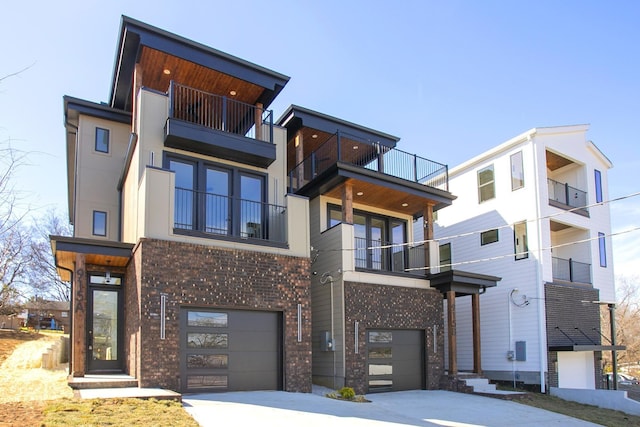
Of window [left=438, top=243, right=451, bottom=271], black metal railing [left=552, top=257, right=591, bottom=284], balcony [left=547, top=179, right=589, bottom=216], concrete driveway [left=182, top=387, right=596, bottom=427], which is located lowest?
concrete driveway [left=182, top=387, right=596, bottom=427]

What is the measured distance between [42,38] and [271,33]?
8.28 metres

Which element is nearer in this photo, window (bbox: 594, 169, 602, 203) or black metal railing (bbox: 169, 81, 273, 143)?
black metal railing (bbox: 169, 81, 273, 143)

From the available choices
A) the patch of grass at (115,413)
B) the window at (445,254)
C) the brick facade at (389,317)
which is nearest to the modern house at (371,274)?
the brick facade at (389,317)

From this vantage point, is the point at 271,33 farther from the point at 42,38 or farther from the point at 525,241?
the point at 525,241

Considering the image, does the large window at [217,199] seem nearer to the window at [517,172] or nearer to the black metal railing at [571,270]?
the window at [517,172]

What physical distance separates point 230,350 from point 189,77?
292 inches

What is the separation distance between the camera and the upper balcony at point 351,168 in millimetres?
16828

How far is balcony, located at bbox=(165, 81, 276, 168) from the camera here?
544 inches

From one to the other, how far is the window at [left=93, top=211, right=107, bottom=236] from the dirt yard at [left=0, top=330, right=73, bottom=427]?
3709 mm

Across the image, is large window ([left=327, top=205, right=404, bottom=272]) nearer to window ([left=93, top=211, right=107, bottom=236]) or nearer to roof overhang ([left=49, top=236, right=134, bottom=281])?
window ([left=93, top=211, right=107, bottom=236])

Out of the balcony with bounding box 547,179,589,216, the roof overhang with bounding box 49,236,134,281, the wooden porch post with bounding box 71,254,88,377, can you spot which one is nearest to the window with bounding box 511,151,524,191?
the balcony with bounding box 547,179,589,216

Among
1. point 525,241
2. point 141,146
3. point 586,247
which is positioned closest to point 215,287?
point 141,146

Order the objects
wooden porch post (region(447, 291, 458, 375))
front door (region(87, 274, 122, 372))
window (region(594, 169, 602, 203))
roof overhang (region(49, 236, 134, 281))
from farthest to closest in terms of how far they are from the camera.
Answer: window (region(594, 169, 602, 203))
wooden porch post (region(447, 291, 458, 375))
front door (region(87, 274, 122, 372))
roof overhang (region(49, 236, 134, 281))

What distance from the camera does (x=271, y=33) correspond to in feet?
44.8
